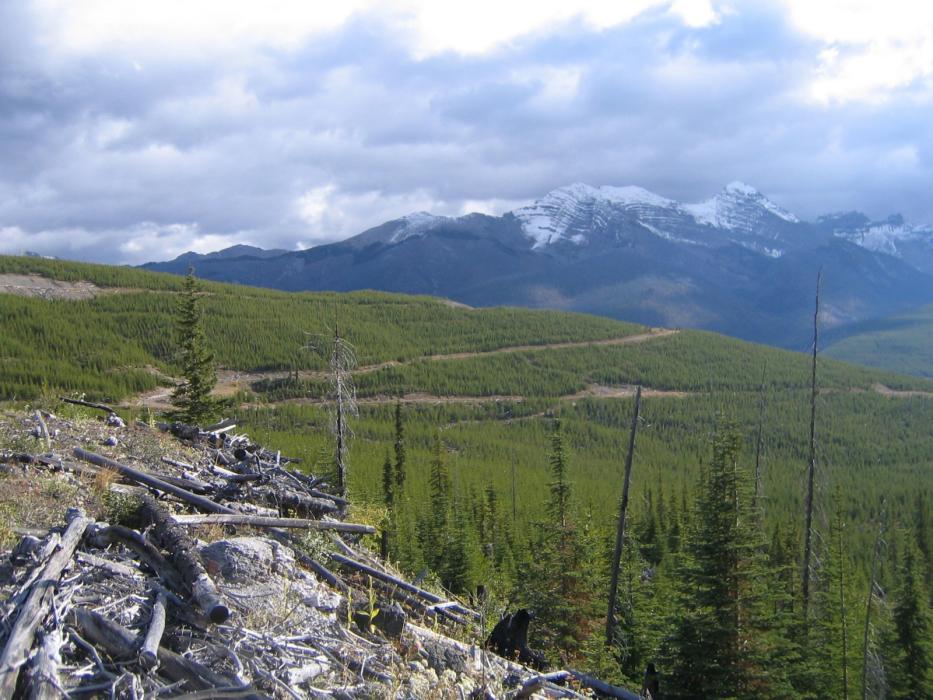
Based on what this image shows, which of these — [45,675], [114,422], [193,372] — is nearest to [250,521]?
[45,675]

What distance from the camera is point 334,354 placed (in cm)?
2409

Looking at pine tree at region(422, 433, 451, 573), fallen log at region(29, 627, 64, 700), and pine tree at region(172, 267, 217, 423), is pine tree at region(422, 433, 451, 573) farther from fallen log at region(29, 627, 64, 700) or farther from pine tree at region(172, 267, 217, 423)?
fallen log at region(29, 627, 64, 700)

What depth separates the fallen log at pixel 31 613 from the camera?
174 inches

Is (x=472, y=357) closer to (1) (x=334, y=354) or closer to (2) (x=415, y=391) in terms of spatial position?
(2) (x=415, y=391)

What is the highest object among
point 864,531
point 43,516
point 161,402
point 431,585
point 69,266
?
point 69,266

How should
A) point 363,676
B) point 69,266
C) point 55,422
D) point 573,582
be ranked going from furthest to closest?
point 69,266
point 573,582
point 55,422
point 363,676

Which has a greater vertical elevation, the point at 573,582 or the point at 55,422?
the point at 55,422

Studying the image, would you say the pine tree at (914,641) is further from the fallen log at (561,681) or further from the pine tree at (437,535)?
the fallen log at (561,681)

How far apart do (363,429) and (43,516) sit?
325ft

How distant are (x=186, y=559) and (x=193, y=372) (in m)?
27.7

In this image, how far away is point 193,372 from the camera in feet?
105

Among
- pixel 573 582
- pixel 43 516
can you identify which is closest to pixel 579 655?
pixel 573 582

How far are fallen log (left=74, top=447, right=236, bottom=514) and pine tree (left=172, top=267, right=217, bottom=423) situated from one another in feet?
72.1

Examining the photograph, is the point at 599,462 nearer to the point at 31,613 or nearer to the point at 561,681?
the point at 561,681
